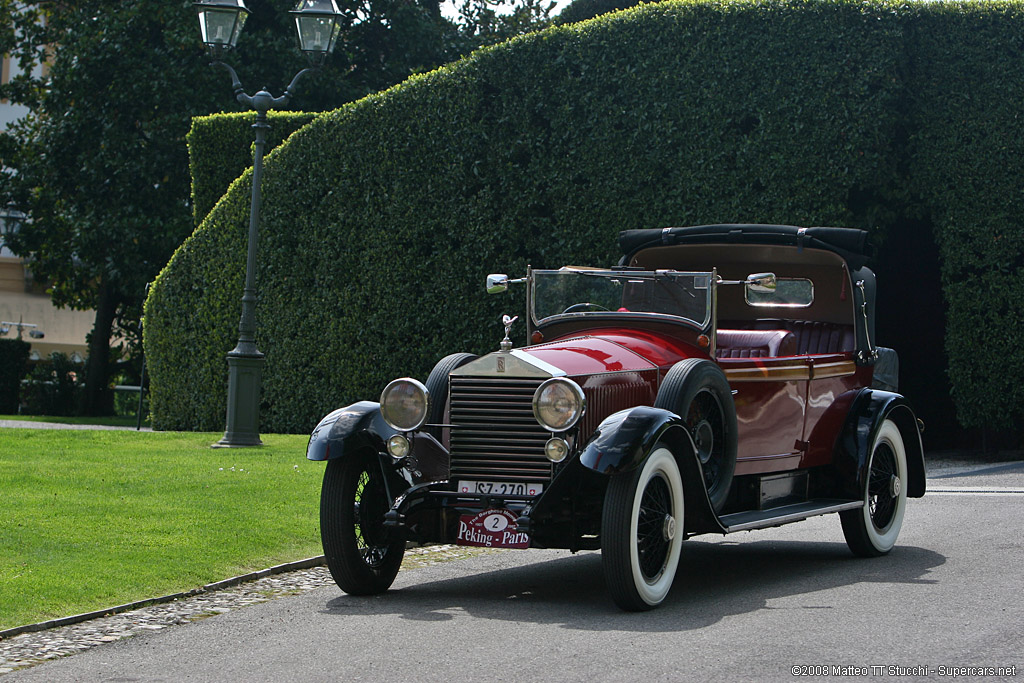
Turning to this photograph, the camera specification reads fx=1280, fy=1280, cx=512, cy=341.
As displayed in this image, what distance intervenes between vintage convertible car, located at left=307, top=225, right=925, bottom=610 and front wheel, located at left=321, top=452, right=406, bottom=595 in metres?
0.01

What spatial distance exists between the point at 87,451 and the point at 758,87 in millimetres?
8733

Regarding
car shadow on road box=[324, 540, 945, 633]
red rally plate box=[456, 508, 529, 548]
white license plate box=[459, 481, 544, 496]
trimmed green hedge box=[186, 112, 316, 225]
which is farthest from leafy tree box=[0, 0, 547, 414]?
red rally plate box=[456, 508, 529, 548]

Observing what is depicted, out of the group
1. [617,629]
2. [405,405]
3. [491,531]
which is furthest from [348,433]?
[617,629]

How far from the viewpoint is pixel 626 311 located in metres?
8.26

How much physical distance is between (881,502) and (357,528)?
3811mm

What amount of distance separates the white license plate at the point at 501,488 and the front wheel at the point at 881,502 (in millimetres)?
2689

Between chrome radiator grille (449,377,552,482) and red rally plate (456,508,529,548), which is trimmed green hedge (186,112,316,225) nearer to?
chrome radiator grille (449,377,552,482)

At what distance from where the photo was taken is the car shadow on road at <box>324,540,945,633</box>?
6547 mm

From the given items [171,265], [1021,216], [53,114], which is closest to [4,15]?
[53,114]

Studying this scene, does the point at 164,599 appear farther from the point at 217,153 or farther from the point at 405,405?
the point at 217,153

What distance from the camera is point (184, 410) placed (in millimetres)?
19672

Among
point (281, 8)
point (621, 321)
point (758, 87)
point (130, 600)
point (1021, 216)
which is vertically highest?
point (281, 8)

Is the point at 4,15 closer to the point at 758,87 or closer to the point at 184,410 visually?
the point at 184,410

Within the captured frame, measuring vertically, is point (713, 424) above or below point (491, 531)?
above
